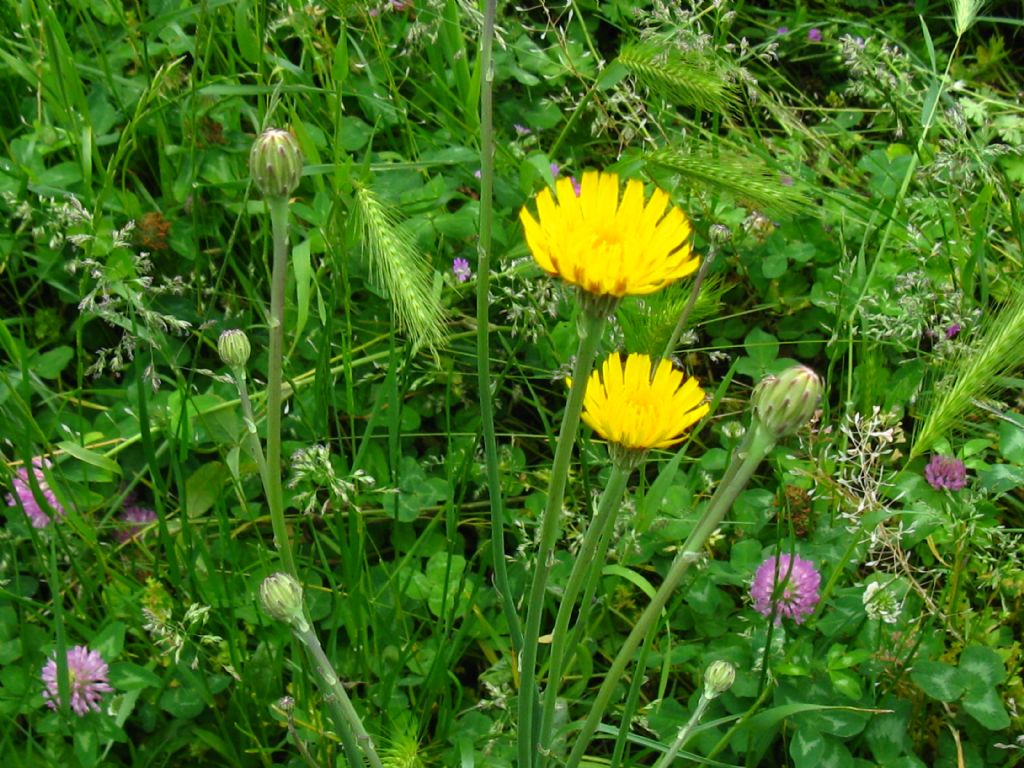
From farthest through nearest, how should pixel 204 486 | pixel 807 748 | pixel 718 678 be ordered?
pixel 204 486, pixel 807 748, pixel 718 678

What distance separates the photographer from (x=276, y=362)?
2.95 ft

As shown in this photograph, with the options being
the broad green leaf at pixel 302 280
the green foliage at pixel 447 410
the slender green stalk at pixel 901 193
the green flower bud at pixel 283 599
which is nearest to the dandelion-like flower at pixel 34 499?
the green foliage at pixel 447 410

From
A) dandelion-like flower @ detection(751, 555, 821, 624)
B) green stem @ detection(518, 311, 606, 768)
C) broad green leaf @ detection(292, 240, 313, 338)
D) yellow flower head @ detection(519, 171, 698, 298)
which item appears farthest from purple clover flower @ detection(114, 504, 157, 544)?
yellow flower head @ detection(519, 171, 698, 298)

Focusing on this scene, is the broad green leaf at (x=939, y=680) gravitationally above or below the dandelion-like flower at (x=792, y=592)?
below

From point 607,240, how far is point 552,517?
0.24 metres

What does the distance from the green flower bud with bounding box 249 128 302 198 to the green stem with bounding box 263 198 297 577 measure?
1cm

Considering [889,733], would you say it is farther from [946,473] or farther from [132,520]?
[132,520]

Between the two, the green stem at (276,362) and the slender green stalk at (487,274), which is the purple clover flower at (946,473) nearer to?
the slender green stalk at (487,274)

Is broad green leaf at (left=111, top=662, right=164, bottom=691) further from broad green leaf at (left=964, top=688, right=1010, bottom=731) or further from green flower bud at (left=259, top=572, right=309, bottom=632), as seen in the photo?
broad green leaf at (left=964, top=688, right=1010, bottom=731)

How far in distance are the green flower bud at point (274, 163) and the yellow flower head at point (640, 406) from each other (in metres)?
0.32

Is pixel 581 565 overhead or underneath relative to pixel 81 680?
overhead

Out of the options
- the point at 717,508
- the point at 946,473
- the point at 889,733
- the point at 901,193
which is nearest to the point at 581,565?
the point at 717,508

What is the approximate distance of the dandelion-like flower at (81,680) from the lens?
56.5 inches

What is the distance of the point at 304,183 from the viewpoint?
210 cm
